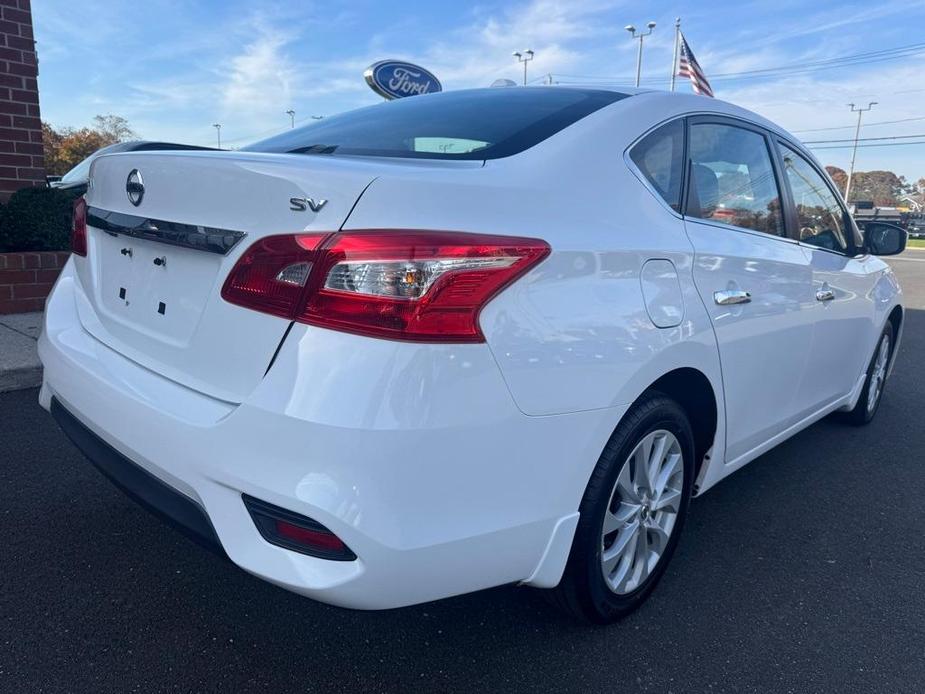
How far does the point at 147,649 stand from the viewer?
2035 mm

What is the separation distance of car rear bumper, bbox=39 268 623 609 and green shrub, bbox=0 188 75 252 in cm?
509

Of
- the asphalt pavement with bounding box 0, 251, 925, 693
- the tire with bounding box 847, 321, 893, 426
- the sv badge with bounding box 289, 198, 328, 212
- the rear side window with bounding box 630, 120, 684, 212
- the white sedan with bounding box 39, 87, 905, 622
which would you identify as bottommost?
the asphalt pavement with bounding box 0, 251, 925, 693

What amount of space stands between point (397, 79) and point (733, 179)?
41.2 feet

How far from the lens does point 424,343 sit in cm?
150

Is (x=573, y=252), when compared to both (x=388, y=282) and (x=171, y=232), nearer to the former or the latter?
(x=388, y=282)

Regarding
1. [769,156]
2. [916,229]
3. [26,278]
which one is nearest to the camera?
[769,156]

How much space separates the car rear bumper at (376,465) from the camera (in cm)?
148

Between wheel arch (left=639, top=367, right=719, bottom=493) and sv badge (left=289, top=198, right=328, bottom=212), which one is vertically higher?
sv badge (left=289, top=198, right=328, bottom=212)

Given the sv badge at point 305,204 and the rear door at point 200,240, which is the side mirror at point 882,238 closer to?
the rear door at point 200,240

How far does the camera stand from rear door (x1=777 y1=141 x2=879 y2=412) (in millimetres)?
3139

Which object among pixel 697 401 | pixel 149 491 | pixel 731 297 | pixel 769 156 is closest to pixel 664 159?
pixel 731 297

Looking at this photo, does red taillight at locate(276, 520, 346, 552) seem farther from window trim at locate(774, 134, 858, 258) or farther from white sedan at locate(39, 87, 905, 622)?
window trim at locate(774, 134, 858, 258)

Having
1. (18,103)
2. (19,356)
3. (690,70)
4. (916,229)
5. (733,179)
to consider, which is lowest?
(19,356)

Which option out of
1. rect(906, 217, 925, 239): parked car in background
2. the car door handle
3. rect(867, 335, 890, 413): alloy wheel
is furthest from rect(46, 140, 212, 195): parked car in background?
rect(906, 217, 925, 239): parked car in background
